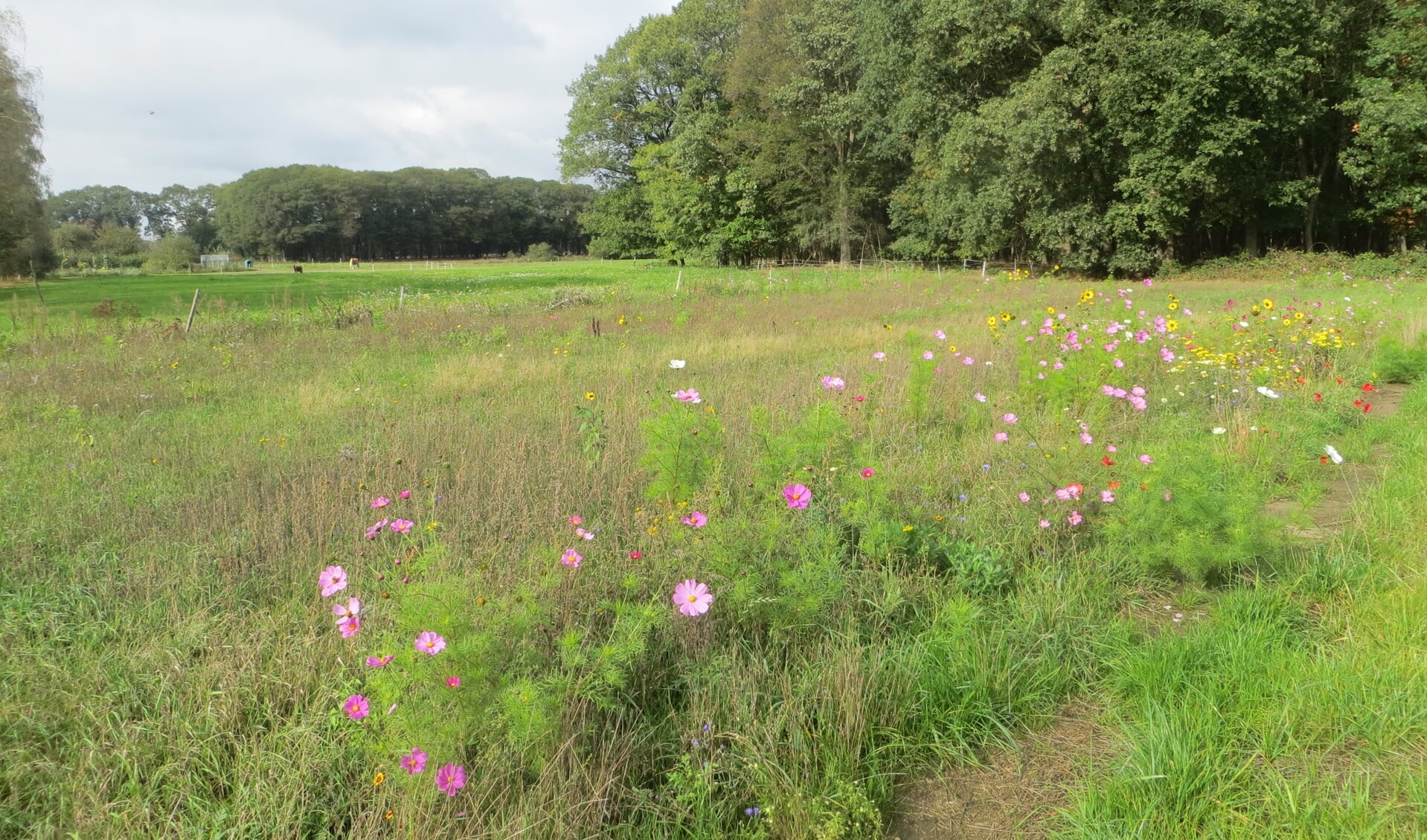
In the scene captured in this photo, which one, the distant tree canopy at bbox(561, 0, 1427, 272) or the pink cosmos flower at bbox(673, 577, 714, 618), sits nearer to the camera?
the pink cosmos flower at bbox(673, 577, 714, 618)

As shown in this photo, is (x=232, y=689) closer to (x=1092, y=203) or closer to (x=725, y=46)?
(x=1092, y=203)

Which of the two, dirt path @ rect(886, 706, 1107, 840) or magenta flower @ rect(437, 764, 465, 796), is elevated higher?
magenta flower @ rect(437, 764, 465, 796)

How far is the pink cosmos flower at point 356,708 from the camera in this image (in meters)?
1.91

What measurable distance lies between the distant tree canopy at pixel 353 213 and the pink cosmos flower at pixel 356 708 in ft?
264

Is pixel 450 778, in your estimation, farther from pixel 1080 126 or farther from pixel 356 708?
pixel 1080 126

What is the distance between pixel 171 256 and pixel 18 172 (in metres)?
26.9

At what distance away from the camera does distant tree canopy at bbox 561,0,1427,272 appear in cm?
1994

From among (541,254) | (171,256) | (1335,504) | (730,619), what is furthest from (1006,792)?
(541,254)

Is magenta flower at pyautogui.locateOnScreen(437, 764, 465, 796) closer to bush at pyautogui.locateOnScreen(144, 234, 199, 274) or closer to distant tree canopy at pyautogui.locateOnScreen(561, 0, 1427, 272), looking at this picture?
distant tree canopy at pyautogui.locateOnScreen(561, 0, 1427, 272)

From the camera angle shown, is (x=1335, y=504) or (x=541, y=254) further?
(x=541, y=254)

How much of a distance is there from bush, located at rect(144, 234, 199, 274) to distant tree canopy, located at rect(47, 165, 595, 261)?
89.7 feet

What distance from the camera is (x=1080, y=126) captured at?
70.3 ft

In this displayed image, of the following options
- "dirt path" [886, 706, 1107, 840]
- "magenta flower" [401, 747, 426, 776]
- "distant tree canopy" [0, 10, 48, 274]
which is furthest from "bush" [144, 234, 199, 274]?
"dirt path" [886, 706, 1107, 840]

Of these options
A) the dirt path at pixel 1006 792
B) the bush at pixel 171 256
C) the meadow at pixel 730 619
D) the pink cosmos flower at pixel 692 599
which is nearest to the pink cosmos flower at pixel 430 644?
the meadow at pixel 730 619
